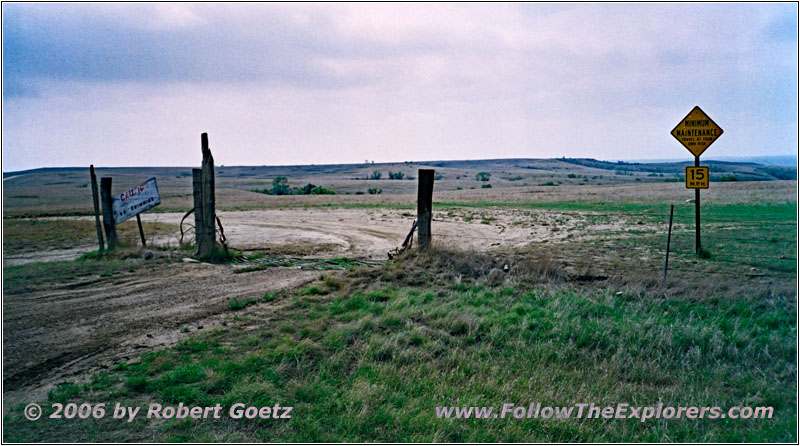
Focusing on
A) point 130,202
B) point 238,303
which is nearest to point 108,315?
point 238,303

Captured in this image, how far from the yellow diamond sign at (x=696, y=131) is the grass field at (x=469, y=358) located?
325cm

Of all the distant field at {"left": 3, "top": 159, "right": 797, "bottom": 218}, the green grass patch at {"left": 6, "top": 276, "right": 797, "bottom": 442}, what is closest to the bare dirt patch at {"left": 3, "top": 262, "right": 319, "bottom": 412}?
the green grass patch at {"left": 6, "top": 276, "right": 797, "bottom": 442}

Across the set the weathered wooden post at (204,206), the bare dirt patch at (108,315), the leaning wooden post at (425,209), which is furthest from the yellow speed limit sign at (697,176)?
the weathered wooden post at (204,206)

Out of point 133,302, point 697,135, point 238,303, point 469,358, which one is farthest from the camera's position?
point 697,135

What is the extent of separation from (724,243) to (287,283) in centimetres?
1140

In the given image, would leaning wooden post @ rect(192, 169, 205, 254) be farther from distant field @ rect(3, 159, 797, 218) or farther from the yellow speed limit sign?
distant field @ rect(3, 159, 797, 218)

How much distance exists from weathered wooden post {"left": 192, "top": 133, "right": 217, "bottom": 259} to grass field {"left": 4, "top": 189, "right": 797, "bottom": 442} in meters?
2.70

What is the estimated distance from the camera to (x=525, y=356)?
21.1 feet

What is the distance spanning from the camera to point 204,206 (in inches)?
490

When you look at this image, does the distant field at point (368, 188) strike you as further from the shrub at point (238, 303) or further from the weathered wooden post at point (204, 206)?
the shrub at point (238, 303)

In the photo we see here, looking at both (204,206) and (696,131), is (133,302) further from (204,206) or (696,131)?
(696,131)

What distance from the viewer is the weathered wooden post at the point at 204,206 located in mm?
12391

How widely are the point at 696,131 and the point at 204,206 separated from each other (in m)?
11.2

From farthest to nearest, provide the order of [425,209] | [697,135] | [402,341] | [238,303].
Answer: [697,135] < [425,209] < [238,303] < [402,341]
